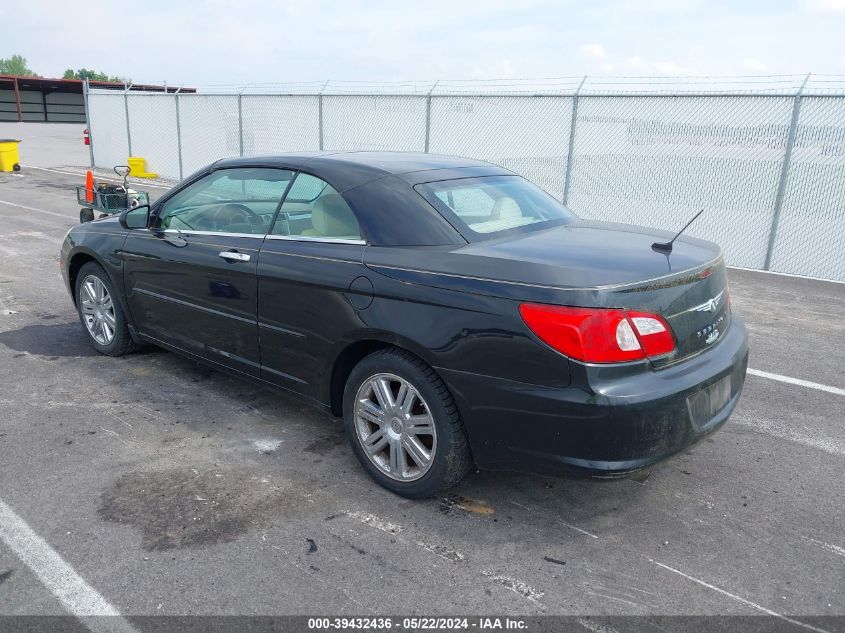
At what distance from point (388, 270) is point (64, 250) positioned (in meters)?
3.53

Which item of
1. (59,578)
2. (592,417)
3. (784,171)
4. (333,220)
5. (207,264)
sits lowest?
(59,578)

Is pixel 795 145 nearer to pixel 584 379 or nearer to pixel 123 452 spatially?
pixel 584 379

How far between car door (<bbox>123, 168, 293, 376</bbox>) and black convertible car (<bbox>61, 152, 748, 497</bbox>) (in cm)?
1

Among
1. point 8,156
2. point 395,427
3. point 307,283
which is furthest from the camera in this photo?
point 8,156

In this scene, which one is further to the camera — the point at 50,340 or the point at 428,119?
the point at 428,119

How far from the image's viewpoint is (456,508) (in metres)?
3.32

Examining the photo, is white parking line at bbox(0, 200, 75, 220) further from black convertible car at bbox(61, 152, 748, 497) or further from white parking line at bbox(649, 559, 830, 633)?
white parking line at bbox(649, 559, 830, 633)

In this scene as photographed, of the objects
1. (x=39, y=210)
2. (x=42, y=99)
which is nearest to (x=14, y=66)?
(x=42, y=99)

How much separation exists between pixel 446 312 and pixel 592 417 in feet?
2.47

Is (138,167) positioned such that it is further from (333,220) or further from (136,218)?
(333,220)

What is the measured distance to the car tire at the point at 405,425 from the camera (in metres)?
3.13

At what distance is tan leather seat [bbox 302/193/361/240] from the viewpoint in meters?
3.53

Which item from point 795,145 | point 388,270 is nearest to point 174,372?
point 388,270

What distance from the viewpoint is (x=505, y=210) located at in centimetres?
381
